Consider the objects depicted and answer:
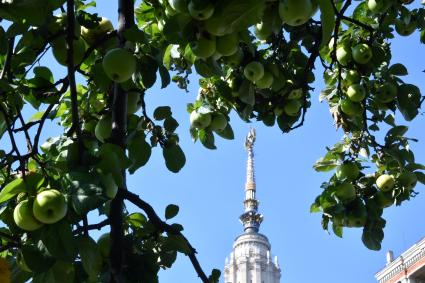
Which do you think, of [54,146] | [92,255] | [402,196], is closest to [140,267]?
[92,255]

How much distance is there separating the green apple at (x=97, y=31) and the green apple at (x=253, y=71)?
88 cm

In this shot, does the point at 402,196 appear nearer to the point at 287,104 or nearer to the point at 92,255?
the point at 287,104

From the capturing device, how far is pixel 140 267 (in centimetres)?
358

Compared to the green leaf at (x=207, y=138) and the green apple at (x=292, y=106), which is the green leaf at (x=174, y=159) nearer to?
the green leaf at (x=207, y=138)

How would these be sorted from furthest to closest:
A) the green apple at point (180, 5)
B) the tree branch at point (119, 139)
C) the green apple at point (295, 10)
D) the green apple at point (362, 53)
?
the green apple at point (362, 53) → the tree branch at point (119, 139) → the green apple at point (180, 5) → the green apple at point (295, 10)

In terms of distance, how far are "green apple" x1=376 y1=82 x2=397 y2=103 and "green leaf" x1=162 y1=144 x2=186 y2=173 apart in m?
2.00

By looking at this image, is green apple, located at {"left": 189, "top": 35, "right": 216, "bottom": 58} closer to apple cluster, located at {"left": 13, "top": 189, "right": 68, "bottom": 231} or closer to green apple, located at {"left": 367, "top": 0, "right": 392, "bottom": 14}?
apple cluster, located at {"left": 13, "top": 189, "right": 68, "bottom": 231}

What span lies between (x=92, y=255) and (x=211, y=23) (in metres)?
1.19

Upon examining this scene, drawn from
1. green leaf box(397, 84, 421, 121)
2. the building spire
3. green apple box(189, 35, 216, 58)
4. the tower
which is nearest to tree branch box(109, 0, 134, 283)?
green apple box(189, 35, 216, 58)

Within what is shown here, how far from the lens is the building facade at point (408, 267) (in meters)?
37.8

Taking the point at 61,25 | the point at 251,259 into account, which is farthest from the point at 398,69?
the point at 251,259

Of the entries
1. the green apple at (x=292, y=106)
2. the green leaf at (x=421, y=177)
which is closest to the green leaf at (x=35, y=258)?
the green apple at (x=292, y=106)

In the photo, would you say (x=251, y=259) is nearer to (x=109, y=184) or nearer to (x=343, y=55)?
(x=343, y=55)

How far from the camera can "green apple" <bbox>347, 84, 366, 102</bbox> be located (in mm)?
5434
